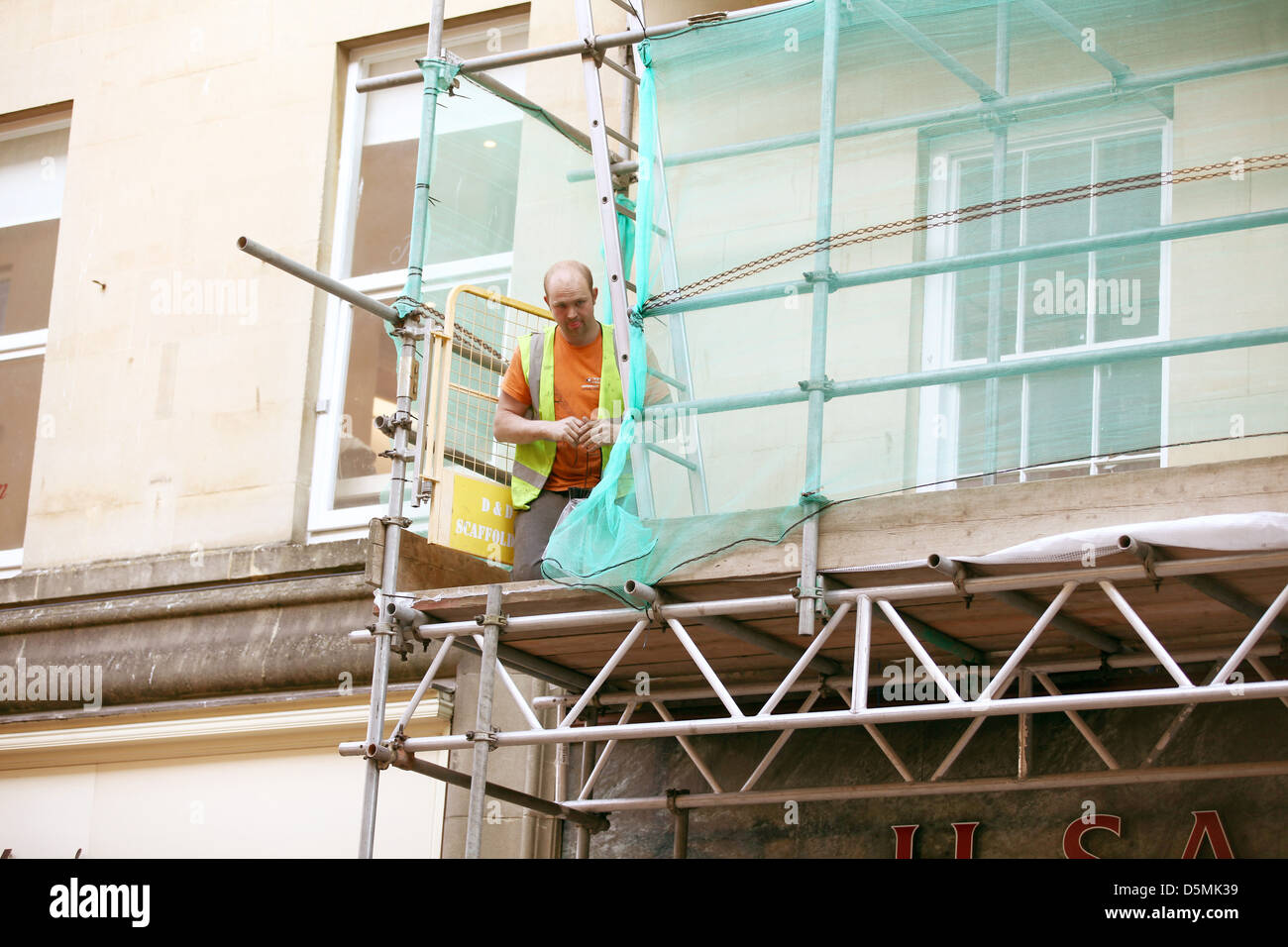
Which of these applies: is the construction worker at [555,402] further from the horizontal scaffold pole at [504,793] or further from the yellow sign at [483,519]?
the horizontal scaffold pole at [504,793]

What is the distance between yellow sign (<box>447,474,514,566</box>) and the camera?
32.1 ft

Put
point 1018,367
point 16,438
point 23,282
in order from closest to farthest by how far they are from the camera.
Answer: point 1018,367, point 16,438, point 23,282

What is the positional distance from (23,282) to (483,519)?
6.28 m

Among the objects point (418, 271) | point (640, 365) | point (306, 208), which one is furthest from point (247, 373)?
point (640, 365)

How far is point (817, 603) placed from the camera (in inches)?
327

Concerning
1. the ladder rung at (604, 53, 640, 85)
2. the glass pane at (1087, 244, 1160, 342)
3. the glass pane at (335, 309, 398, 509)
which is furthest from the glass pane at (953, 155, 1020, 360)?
the glass pane at (335, 309, 398, 509)

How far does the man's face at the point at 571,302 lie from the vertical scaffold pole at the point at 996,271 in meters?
2.29

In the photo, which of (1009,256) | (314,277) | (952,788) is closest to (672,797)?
(952,788)

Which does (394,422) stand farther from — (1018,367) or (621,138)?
(1018,367)

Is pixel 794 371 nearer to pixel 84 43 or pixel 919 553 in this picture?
pixel 919 553

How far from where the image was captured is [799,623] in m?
8.30

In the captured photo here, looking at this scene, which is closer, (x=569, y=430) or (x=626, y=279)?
(x=569, y=430)
